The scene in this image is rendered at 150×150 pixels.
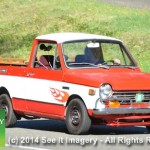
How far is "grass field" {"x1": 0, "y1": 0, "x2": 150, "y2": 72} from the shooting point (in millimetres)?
36625

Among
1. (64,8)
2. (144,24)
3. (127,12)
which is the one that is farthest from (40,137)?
(64,8)

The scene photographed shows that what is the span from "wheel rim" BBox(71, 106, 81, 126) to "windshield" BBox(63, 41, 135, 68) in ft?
3.40

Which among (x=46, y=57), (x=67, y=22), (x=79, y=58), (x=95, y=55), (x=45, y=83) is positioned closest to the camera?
(x=45, y=83)

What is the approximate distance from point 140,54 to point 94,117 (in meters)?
19.1

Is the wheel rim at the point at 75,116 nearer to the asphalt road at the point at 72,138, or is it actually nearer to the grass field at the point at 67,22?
the asphalt road at the point at 72,138

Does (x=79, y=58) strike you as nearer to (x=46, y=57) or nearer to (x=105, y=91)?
(x=46, y=57)

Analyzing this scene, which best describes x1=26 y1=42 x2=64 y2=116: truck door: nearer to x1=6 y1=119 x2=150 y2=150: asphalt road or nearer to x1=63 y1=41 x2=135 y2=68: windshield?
x1=63 y1=41 x2=135 y2=68: windshield

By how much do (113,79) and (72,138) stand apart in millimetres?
1274

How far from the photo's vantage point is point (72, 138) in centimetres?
1416

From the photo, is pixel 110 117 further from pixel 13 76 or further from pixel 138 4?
pixel 138 4

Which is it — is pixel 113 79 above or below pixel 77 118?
above

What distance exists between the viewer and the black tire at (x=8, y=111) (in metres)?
16.5

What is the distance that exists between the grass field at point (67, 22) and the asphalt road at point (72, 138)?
1690 cm

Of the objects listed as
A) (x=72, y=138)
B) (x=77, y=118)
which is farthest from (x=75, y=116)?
(x=72, y=138)
